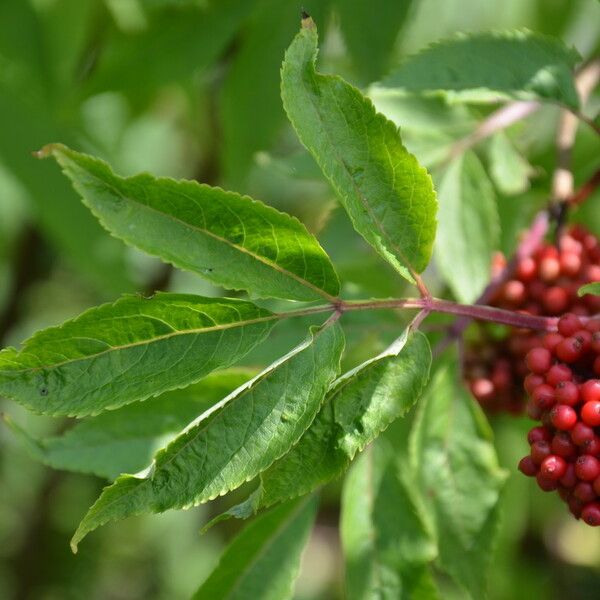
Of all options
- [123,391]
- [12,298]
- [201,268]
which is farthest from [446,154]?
[12,298]

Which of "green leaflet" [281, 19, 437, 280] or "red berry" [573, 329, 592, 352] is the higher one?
"green leaflet" [281, 19, 437, 280]

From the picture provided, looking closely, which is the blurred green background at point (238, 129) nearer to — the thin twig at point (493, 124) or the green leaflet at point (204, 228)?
the thin twig at point (493, 124)

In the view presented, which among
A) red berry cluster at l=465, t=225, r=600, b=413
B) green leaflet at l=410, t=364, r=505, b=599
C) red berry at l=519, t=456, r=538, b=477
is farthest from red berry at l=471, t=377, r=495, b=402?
red berry at l=519, t=456, r=538, b=477

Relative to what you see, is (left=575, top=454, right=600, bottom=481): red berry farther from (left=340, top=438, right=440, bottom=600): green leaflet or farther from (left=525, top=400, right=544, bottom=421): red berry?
(left=340, top=438, right=440, bottom=600): green leaflet

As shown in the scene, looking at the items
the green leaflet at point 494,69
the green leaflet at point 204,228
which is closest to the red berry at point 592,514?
the green leaflet at point 204,228

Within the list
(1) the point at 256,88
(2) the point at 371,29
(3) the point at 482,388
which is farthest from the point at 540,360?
(1) the point at 256,88

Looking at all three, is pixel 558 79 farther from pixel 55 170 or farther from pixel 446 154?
pixel 55 170
